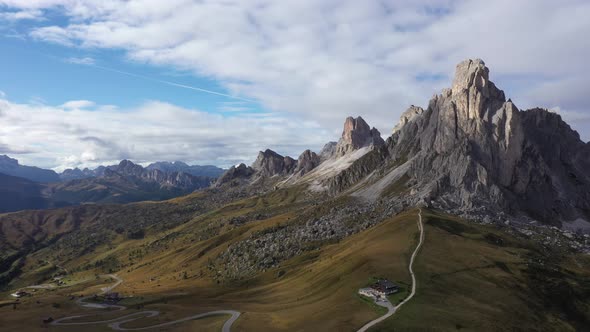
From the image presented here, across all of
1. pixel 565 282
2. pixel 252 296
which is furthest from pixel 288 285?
pixel 565 282

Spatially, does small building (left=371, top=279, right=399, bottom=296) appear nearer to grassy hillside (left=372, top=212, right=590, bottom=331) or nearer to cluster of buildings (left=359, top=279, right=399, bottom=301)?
cluster of buildings (left=359, top=279, right=399, bottom=301)

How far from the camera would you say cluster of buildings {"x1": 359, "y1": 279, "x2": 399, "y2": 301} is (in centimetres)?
9452

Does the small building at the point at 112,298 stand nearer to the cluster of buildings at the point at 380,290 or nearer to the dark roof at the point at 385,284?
the cluster of buildings at the point at 380,290

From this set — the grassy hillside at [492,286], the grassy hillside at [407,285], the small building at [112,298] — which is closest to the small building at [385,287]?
the grassy hillside at [407,285]

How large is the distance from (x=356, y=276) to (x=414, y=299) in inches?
1012

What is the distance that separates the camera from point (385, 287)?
96000 millimetres

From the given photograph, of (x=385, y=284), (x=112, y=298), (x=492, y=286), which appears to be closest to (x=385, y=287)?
(x=385, y=284)

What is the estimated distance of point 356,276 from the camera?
4547 inches

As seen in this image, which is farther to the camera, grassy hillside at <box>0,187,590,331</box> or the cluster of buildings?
the cluster of buildings

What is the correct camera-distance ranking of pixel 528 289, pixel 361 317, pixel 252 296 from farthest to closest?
1. pixel 252 296
2. pixel 528 289
3. pixel 361 317

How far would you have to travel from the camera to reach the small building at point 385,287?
94.9m

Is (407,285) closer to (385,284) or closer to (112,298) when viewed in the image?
(385,284)

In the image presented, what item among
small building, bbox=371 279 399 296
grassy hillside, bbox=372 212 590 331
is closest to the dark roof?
small building, bbox=371 279 399 296

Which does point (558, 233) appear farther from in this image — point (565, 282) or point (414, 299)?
point (414, 299)
